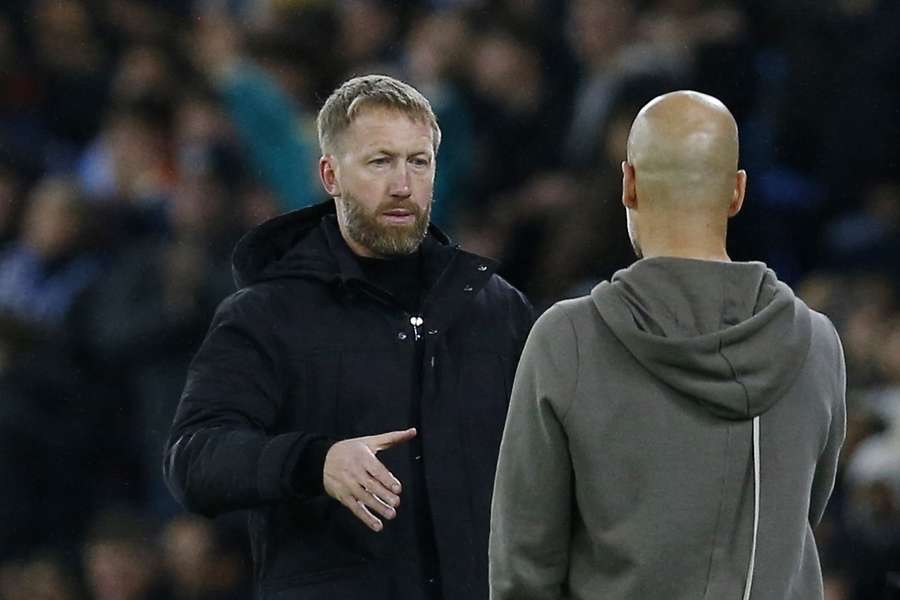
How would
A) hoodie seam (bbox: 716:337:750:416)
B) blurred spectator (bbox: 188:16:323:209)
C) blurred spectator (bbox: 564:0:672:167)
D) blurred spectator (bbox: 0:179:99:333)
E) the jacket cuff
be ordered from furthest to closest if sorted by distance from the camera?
blurred spectator (bbox: 0:179:99:333)
blurred spectator (bbox: 188:16:323:209)
blurred spectator (bbox: 564:0:672:167)
the jacket cuff
hoodie seam (bbox: 716:337:750:416)

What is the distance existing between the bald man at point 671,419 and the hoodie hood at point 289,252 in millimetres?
785

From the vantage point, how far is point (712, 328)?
1965mm

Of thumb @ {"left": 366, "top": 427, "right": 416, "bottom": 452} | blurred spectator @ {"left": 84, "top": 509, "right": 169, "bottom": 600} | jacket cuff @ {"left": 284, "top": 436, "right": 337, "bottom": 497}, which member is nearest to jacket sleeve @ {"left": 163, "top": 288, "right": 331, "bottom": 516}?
jacket cuff @ {"left": 284, "top": 436, "right": 337, "bottom": 497}

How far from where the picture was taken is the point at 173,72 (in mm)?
6391

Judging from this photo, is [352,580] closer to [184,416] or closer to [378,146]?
[184,416]

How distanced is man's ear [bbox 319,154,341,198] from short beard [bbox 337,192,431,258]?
0.05 meters

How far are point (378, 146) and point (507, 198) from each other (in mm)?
2786

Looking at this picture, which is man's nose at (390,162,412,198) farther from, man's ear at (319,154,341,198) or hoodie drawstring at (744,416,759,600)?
hoodie drawstring at (744,416,759,600)

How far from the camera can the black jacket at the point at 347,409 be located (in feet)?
8.61

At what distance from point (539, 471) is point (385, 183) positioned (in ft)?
2.84

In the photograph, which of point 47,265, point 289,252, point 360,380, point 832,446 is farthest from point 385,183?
point 47,265

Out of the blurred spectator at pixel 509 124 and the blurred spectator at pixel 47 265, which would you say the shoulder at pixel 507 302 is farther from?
the blurred spectator at pixel 47 265

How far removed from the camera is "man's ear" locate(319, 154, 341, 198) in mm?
2812

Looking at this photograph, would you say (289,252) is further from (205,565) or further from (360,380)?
(205,565)
